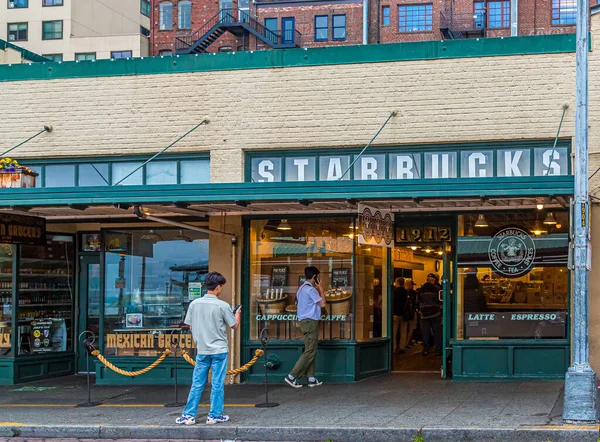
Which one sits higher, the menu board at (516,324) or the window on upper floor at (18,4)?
the window on upper floor at (18,4)

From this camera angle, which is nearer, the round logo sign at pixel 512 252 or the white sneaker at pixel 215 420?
the white sneaker at pixel 215 420

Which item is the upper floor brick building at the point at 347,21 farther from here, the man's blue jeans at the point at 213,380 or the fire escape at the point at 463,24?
the man's blue jeans at the point at 213,380

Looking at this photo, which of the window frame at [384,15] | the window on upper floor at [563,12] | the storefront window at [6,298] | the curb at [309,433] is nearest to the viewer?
the curb at [309,433]

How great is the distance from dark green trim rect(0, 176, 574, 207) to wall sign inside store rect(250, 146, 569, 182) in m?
2.04

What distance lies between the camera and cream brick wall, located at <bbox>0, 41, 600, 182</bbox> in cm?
1398

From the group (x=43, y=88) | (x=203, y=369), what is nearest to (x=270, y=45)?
(x=43, y=88)

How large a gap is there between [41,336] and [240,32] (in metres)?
46.6

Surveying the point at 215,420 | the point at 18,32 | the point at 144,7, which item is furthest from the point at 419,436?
the point at 144,7

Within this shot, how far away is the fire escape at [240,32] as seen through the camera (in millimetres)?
59281

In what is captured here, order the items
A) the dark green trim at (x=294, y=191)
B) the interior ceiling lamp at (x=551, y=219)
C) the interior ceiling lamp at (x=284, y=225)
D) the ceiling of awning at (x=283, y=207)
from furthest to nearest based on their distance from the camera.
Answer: the interior ceiling lamp at (x=284, y=225)
the interior ceiling lamp at (x=551, y=219)
the ceiling of awning at (x=283, y=207)
the dark green trim at (x=294, y=191)

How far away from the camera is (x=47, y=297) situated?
53.5ft

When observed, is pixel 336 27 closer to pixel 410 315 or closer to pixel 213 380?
pixel 410 315

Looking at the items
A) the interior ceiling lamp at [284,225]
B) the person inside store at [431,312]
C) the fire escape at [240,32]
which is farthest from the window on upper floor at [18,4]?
the interior ceiling lamp at [284,225]

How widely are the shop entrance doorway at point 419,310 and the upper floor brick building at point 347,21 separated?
127ft
